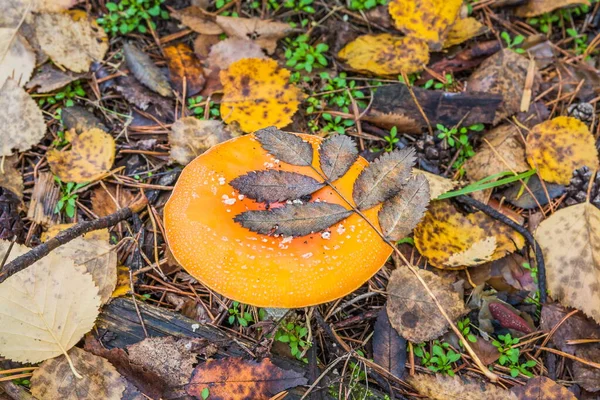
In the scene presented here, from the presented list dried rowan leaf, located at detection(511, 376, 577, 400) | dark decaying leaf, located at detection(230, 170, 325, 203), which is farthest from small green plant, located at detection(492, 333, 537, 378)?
dark decaying leaf, located at detection(230, 170, 325, 203)

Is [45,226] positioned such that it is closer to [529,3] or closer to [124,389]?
[124,389]

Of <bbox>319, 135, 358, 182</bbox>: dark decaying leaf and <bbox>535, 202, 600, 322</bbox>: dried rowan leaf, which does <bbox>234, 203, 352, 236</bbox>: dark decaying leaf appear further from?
<bbox>535, 202, 600, 322</bbox>: dried rowan leaf

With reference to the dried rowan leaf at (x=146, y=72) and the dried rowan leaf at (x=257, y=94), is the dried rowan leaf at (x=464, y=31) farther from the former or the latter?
the dried rowan leaf at (x=146, y=72)

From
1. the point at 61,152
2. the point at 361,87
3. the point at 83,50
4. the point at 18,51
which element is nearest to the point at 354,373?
the point at 361,87

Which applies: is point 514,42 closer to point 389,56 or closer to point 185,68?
point 389,56

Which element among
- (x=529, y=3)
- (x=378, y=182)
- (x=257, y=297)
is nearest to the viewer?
(x=257, y=297)

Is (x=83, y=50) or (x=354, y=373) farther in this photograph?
(x=83, y=50)
